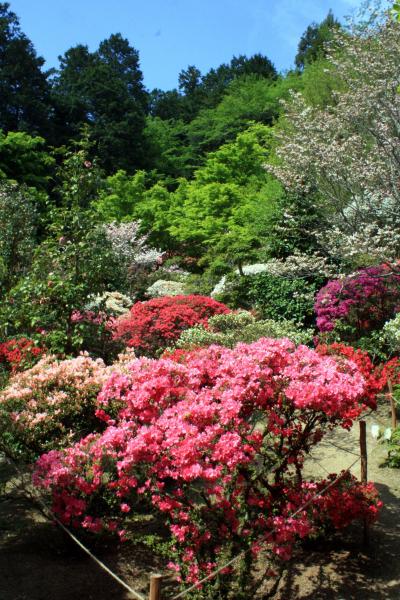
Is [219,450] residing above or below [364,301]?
below

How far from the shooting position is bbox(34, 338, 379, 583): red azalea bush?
3.08m

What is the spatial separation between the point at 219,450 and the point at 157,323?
5271mm

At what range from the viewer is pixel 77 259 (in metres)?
6.89

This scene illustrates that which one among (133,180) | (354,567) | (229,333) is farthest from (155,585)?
(133,180)

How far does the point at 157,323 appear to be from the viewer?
8117 mm

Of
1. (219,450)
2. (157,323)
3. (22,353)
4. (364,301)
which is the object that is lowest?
(219,450)

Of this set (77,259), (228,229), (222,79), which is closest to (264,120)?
(228,229)

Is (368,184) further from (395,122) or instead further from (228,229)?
(228,229)

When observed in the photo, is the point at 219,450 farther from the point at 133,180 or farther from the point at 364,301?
the point at 133,180

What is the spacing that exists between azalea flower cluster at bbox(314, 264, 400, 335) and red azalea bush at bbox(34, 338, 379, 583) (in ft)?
15.8

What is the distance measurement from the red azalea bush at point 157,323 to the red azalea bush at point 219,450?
13.8 ft

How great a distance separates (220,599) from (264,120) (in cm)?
2481

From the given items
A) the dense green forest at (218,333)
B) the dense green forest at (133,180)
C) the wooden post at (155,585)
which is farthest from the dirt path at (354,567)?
the dense green forest at (133,180)

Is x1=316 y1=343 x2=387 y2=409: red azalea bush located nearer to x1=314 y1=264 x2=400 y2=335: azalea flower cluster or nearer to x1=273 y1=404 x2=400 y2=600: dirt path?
x1=273 y1=404 x2=400 y2=600: dirt path
